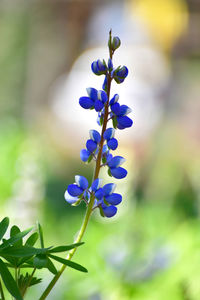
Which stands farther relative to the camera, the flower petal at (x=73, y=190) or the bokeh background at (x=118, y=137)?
the bokeh background at (x=118, y=137)

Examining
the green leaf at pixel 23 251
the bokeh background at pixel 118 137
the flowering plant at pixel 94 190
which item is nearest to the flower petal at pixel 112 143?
the flowering plant at pixel 94 190

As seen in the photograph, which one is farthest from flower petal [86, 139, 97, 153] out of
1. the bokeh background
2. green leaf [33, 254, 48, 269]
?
the bokeh background

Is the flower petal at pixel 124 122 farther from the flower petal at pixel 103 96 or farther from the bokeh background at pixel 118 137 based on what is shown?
the bokeh background at pixel 118 137

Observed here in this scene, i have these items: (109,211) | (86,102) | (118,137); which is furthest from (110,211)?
(118,137)

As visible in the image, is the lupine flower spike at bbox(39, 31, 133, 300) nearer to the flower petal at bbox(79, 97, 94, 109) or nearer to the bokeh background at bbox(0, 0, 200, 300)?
the flower petal at bbox(79, 97, 94, 109)

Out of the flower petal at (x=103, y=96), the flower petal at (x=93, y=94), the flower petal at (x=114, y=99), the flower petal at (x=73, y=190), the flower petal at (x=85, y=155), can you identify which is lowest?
the flower petal at (x=73, y=190)

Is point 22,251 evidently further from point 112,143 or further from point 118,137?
point 118,137
